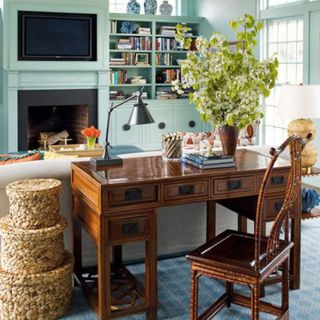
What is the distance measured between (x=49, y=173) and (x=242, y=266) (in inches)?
56.0

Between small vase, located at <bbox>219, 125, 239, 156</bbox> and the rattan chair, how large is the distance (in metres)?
0.61

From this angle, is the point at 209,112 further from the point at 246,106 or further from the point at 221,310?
the point at 221,310

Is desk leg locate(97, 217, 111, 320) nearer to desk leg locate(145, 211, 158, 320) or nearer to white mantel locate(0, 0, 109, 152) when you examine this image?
desk leg locate(145, 211, 158, 320)

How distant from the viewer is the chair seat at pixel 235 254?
2.50 metres

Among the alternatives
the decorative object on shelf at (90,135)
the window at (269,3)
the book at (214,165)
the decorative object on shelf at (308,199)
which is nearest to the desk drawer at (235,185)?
the book at (214,165)

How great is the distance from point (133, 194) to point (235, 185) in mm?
625

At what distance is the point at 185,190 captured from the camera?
2.89 meters

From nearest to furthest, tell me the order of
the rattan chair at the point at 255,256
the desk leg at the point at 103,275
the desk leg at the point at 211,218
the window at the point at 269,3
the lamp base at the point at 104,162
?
the rattan chair at the point at 255,256
the desk leg at the point at 103,275
the lamp base at the point at 104,162
the desk leg at the point at 211,218
the window at the point at 269,3

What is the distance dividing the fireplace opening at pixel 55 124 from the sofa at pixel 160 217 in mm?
4379

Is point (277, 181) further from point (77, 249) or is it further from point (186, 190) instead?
point (77, 249)

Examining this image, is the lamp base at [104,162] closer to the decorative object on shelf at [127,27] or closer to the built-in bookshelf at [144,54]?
the built-in bookshelf at [144,54]

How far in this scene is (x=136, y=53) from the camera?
8.75 m

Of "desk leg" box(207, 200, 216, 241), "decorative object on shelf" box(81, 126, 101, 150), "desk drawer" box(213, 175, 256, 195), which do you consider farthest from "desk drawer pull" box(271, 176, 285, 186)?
"decorative object on shelf" box(81, 126, 101, 150)

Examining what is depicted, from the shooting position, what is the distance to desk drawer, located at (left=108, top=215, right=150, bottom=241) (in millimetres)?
2750
